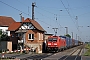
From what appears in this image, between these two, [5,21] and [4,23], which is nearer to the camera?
[4,23]

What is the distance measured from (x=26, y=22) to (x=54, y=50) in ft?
36.3

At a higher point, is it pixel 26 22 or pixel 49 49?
pixel 26 22

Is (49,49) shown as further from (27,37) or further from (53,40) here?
(27,37)

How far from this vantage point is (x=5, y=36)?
62.5 meters

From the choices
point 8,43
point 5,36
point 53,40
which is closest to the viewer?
point 53,40

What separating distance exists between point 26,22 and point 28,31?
7.33 feet

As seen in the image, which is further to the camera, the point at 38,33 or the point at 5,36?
the point at 5,36

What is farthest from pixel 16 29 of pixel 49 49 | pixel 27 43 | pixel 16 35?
pixel 49 49

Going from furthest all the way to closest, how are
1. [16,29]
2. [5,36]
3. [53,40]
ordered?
[5,36] → [16,29] → [53,40]

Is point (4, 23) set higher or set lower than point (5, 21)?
lower

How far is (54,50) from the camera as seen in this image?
47344 mm

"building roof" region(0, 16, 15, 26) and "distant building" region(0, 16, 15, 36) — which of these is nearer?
"distant building" region(0, 16, 15, 36)

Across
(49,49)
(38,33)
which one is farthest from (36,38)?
(49,49)

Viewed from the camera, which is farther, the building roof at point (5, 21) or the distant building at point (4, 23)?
the building roof at point (5, 21)
